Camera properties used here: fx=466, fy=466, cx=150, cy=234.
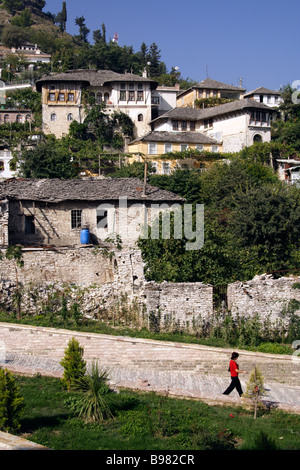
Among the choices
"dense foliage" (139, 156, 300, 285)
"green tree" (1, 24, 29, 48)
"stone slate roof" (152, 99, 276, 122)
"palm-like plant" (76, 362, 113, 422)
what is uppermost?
"green tree" (1, 24, 29, 48)

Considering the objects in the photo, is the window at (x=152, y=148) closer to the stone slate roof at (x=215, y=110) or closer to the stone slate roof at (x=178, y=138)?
the stone slate roof at (x=178, y=138)

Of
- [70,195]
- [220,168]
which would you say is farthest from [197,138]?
[70,195]

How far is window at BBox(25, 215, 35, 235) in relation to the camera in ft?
73.6

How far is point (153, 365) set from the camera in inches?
523

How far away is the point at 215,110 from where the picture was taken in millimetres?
47469

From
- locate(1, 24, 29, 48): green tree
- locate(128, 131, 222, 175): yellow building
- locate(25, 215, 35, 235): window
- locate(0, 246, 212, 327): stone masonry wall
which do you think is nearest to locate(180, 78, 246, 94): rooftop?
locate(128, 131, 222, 175): yellow building

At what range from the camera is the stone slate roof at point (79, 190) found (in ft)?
75.6

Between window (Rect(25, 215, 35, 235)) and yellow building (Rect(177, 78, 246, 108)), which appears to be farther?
yellow building (Rect(177, 78, 246, 108))

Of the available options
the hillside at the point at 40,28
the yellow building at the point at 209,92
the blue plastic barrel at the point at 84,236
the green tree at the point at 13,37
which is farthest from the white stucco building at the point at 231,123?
the green tree at the point at 13,37

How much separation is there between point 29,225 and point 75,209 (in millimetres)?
2394

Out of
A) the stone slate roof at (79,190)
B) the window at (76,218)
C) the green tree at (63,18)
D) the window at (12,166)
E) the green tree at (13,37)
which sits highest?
the green tree at (63,18)

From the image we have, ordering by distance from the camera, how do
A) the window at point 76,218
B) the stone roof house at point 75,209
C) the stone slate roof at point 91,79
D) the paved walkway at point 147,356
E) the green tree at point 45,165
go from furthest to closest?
the stone slate roof at point 91,79 → the green tree at point 45,165 → the window at point 76,218 → the stone roof house at point 75,209 → the paved walkway at point 147,356

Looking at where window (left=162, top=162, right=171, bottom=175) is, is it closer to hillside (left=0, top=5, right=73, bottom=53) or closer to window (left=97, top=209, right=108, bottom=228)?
window (left=97, top=209, right=108, bottom=228)

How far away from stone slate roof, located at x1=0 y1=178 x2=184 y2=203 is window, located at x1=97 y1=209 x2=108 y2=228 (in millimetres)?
750
